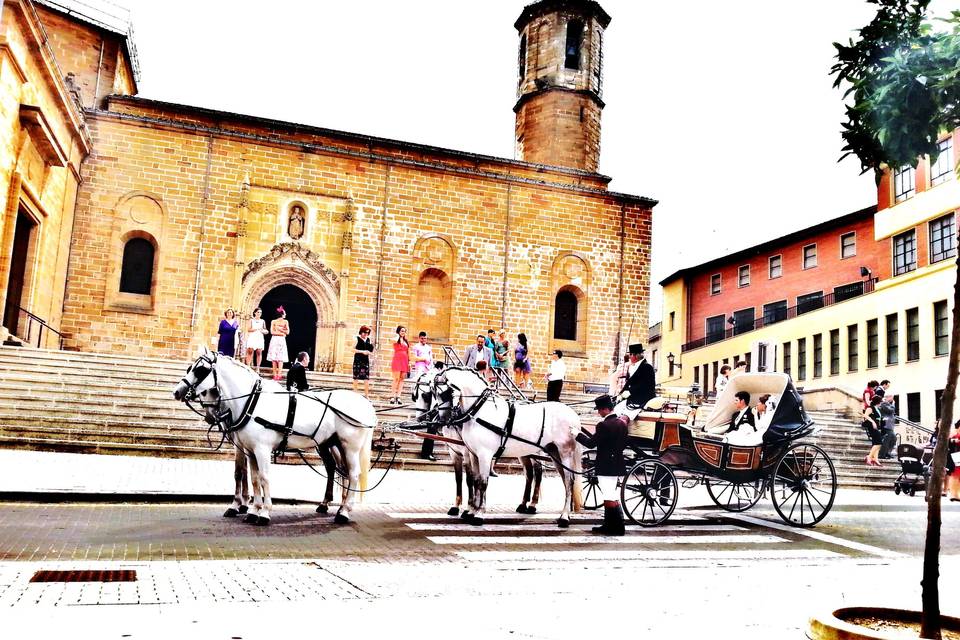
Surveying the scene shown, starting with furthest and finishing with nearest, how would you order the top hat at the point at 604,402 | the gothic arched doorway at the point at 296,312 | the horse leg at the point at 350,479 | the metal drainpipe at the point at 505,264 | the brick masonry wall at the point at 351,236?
1. the metal drainpipe at the point at 505,264
2. the gothic arched doorway at the point at 296,312
3. the brick masonry wall at the point at 351,236
4. the top hat at the point at 604,402
5. the horse leg at the point at 350,479

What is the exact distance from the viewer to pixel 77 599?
212 inches

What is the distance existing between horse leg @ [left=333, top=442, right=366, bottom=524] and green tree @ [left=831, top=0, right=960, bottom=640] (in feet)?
20.7

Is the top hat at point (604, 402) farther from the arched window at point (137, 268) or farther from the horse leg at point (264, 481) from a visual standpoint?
the arched window at point (137, 268)

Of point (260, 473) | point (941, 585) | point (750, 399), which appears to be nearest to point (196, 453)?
point (260, 473)

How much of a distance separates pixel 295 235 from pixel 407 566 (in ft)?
75.1

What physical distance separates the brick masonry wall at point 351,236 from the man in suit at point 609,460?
1926cm

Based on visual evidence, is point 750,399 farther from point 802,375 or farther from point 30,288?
point 802,375

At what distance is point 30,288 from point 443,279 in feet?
44.0

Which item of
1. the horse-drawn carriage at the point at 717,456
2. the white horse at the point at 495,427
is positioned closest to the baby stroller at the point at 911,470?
the horse-drawn carriage at the point at 717,456

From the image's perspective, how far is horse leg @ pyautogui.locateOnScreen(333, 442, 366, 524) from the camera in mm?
9875

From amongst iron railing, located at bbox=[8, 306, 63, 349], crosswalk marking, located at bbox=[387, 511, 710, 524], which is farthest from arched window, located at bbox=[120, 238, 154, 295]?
crosswalk marking, located at bbox=[387, 511, 710, 524]

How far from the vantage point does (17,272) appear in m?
22.8

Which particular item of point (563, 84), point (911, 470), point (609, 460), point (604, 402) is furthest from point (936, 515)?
point (563, 84)

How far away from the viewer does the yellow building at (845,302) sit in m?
30.2
